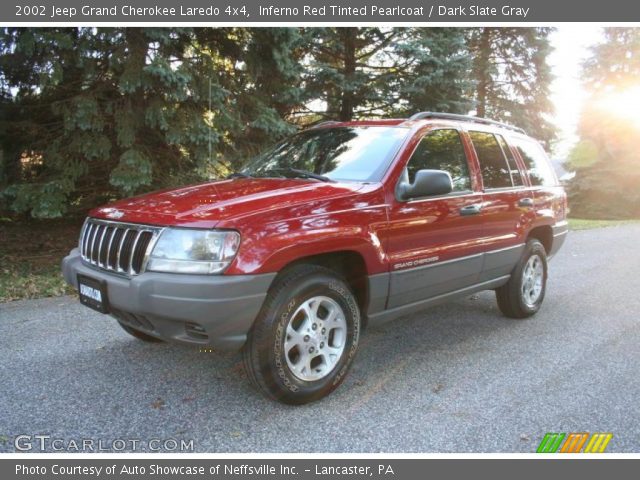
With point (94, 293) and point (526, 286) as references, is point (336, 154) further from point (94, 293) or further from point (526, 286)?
point (526, 286)

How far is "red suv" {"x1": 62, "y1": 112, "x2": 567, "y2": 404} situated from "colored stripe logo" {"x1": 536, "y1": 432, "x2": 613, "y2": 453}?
124 cm

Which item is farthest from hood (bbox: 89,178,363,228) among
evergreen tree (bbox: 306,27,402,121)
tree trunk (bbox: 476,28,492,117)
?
tree trunk (bbox: 476,28,492,117)

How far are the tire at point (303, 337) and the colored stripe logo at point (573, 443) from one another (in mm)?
1232

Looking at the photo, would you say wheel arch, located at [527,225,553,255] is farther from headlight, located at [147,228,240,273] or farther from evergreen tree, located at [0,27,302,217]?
evergreen tree, located at [0,27,302,217]

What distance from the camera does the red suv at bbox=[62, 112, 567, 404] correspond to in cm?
277

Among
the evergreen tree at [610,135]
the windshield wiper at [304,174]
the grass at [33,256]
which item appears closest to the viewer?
the windshield wiper at [304,174]

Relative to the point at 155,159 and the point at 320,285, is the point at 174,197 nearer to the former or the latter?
the point at 320,285

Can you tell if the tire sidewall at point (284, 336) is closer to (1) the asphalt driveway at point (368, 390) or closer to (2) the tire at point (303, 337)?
(2) the tire at point (303, 337)

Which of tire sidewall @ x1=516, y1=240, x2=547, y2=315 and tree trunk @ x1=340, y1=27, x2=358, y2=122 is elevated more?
tree trunk @ x1=340, y1=27, x2=358, y2=122

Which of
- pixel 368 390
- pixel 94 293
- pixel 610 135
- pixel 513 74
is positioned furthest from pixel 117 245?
pixel 610 135

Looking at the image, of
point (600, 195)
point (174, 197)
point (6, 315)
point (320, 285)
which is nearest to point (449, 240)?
point (320, 285)

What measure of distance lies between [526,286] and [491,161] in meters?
1.40

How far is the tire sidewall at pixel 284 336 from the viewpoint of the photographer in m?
2.95

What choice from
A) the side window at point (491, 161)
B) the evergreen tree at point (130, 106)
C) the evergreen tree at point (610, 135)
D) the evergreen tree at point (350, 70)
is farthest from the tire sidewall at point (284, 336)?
the evergreen tree at point (610, 135)
